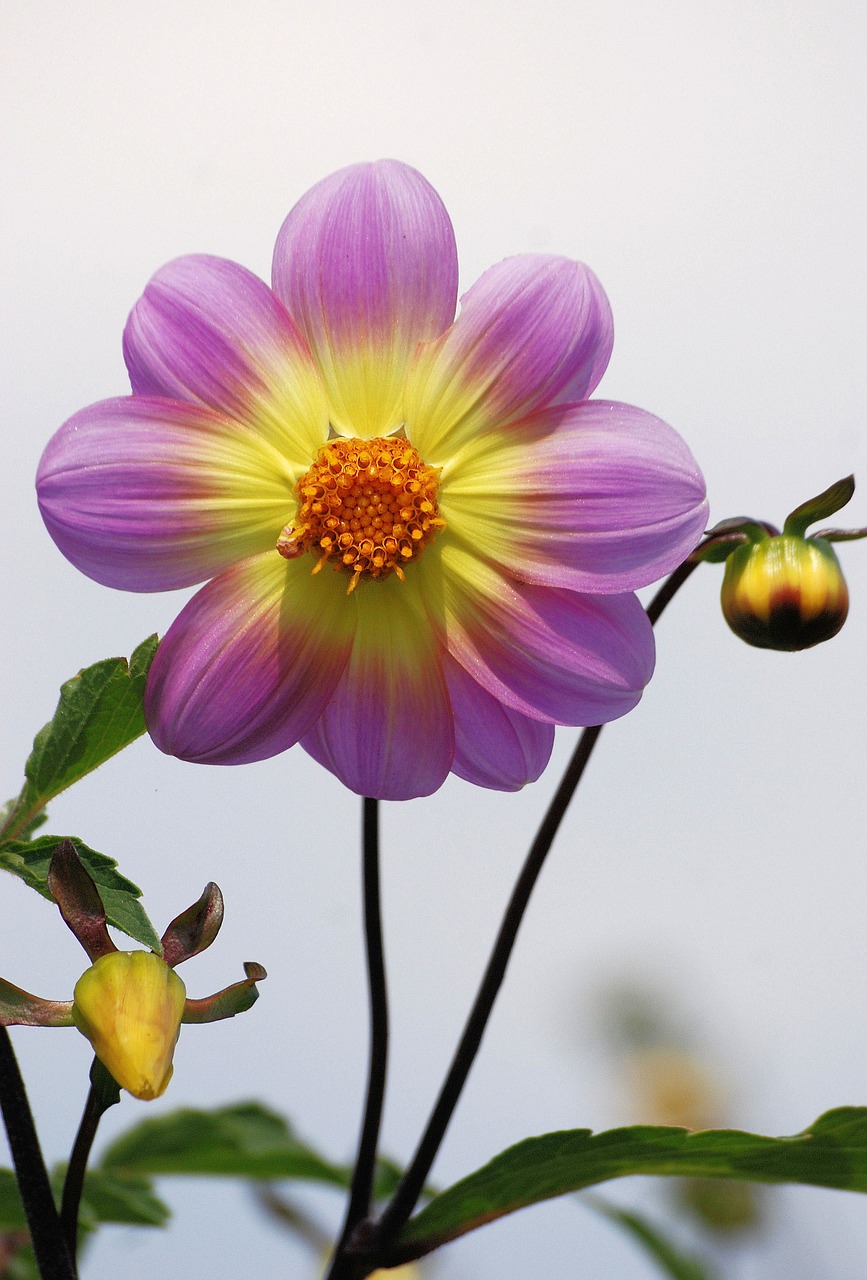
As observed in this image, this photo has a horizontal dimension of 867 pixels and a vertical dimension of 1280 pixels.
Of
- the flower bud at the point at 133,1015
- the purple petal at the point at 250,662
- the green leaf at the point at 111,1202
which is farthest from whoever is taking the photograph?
the green leaf at the point at 111,1202

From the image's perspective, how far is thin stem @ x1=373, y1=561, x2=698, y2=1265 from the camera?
84cm

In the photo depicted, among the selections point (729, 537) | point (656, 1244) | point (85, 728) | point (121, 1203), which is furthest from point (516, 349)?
point (656, 1244)

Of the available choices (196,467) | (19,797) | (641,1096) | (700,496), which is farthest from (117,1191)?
(641,1096)

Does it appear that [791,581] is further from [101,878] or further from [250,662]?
[101,878]

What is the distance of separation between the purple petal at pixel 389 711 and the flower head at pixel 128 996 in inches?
5.4

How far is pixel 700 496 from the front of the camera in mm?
735

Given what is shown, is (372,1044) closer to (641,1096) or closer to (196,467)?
(196,467)

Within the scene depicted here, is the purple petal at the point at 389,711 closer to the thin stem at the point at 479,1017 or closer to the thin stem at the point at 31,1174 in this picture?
the thin stem at the point at 479,1017

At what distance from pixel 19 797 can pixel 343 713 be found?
0.22 meters

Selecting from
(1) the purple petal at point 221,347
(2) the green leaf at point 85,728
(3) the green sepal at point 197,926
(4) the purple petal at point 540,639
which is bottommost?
(3) the green sepal at point 197,926

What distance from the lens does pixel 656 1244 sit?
138 cm

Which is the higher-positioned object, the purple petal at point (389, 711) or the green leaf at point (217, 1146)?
the purple petal at point (389, 711)

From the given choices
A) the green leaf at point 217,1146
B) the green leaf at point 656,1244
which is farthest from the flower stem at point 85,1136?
the green leaf at point 656,1244

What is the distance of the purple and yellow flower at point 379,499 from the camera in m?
0.75
